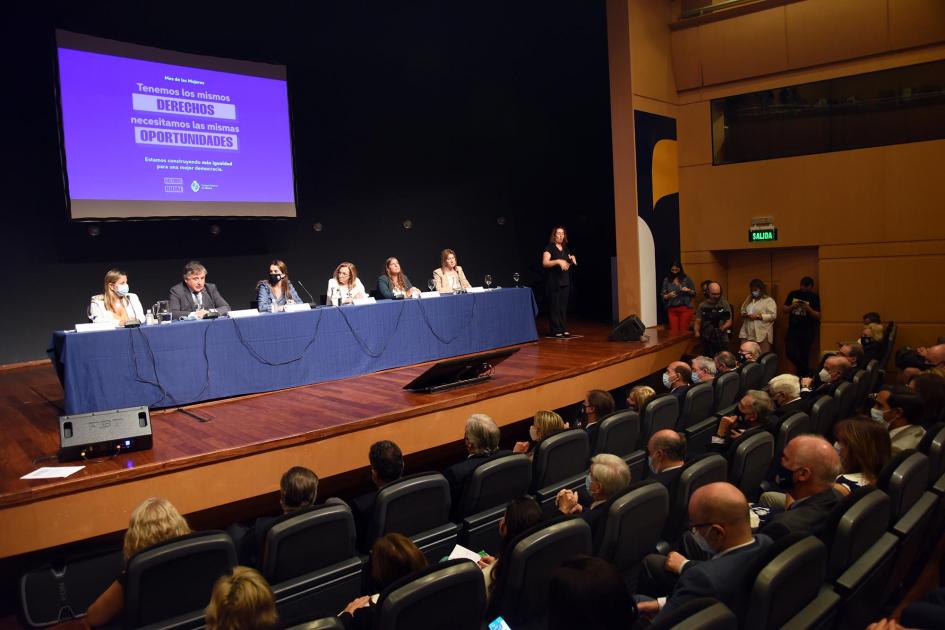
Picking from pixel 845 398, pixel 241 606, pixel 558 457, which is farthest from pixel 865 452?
pixel 241 606

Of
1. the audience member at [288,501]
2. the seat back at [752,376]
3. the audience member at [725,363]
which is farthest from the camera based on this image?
the audience member at [725,363]

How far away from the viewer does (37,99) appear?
259 inches

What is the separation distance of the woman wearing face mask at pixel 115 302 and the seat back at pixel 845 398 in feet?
15.8

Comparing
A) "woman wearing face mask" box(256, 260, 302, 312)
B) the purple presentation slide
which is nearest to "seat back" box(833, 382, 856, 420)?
"woman wearing face mask" box(256, 260, 302, 312)

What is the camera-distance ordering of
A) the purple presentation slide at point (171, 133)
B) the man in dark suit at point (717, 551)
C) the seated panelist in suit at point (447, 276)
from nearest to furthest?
the man in dark suit at point (717, 551), the purple presentation slide at point (171, 133), the seated panelist in suit at point (447, 276)

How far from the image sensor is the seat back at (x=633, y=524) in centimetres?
235

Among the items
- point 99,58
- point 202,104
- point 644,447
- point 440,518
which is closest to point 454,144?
point 202,104

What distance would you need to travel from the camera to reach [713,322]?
8039 mm

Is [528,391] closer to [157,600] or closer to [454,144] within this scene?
[157,600]

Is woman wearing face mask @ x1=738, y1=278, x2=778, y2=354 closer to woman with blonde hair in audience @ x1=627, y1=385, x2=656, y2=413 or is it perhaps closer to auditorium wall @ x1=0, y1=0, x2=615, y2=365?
auditorium wall @ x1=0, y1=0, x2=615, y2=365

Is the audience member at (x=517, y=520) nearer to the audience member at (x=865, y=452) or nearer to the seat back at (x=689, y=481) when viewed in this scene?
the seat back at (x=689, y=481)

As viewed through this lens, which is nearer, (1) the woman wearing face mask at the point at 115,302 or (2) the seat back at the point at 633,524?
(2) the seat back at the point at 633,524

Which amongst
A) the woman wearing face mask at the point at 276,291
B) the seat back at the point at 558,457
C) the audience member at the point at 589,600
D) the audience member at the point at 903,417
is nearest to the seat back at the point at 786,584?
the audience member at the point at 589,600

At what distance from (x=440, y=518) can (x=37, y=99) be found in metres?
6.21
